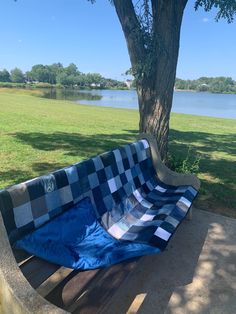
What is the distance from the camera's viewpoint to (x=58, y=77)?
123 m

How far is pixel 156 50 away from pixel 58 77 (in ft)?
405

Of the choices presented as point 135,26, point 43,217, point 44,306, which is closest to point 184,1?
point 135,26

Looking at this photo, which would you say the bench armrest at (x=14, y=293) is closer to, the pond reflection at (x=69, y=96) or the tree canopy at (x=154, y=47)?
the tree canopy at (x=154, y=47)

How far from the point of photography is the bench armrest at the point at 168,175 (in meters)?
4.73

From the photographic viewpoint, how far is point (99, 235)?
3127 millimetres

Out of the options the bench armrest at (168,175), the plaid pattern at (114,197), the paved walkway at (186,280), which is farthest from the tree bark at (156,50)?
the paved walkway at (186,280)

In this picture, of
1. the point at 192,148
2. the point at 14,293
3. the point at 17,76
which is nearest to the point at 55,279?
the point at 14,293

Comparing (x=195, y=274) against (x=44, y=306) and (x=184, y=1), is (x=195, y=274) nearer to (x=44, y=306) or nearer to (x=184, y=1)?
(x=44, y=306)

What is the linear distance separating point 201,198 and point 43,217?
362 centimetres

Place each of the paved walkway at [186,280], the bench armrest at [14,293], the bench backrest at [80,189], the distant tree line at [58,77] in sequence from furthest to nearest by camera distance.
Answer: the distant tree line at [58,77], the paved walkway at [186,280], the bench backrest at [80,189], the bench armrest at [14,293]

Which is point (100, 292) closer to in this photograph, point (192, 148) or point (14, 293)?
point (14, 293)

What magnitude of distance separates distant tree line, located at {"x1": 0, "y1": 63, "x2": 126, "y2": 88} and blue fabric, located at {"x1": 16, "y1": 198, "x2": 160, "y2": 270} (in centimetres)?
12240

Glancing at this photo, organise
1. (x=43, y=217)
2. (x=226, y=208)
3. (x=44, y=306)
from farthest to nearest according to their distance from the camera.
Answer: (x=226, y=208), (x=43, y=217), (x=44, y=306)

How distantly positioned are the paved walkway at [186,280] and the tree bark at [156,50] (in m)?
2.53
